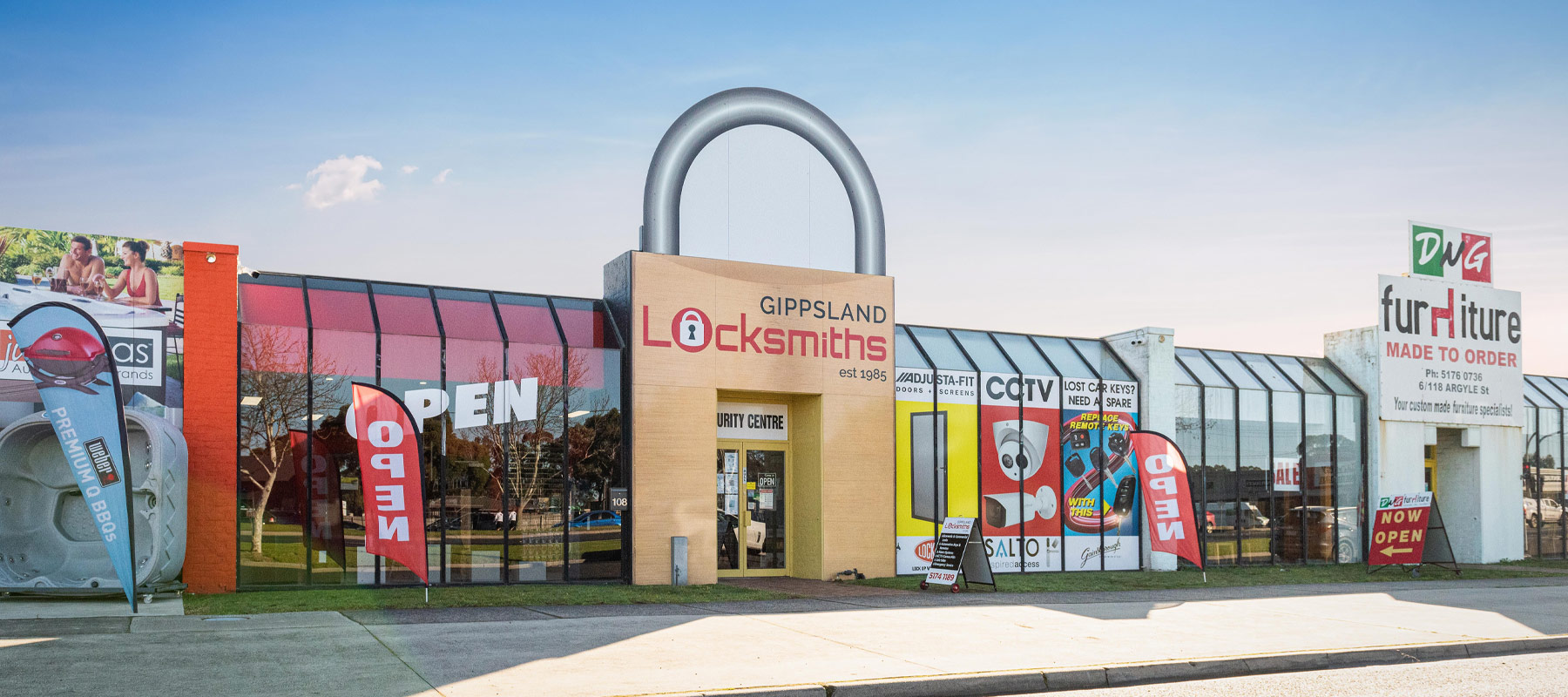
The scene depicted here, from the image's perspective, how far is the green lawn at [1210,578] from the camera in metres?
17.7

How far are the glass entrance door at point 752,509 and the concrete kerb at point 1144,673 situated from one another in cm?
914

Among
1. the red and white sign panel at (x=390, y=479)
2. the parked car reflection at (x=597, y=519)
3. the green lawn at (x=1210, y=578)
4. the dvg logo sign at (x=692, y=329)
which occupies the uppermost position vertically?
the dvg logo sign at (x=692, y=329)

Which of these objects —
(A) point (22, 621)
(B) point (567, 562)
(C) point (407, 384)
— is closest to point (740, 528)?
(B) point (567, 562)

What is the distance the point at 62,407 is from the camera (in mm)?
12008

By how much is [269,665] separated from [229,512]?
6167 millimetres

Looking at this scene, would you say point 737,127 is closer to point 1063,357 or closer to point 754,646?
point 1063,357

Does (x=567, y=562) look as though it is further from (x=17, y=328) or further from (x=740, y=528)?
(x=17, y=328)

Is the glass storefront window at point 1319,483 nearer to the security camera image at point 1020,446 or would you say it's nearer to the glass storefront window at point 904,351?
the security camera image at point 1020,446

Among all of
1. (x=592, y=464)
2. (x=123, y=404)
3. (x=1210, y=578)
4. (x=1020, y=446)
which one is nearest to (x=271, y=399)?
(x=123, y=404)

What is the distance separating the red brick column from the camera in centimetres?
1417

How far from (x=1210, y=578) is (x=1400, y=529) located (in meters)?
4.53

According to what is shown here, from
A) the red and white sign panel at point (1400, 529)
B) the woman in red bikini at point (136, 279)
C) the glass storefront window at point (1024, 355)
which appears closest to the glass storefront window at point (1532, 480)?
the red and white sign panel at point (1400, 529)

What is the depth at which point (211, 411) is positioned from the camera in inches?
565

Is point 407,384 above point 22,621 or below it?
A: above
